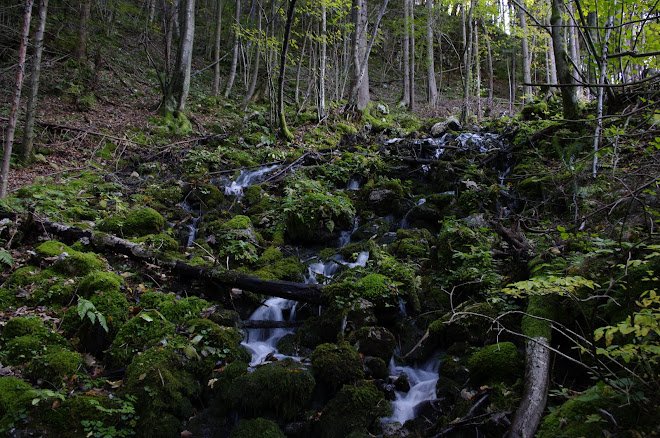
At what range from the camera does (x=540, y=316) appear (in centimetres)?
387

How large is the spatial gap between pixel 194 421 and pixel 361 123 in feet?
43.7

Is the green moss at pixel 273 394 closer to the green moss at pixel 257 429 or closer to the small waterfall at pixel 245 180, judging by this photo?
the green moss at pixel 257 429

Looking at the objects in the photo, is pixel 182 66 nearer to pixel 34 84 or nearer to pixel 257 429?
pixel 34 84

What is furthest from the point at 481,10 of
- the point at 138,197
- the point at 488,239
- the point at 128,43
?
the point at 128,43

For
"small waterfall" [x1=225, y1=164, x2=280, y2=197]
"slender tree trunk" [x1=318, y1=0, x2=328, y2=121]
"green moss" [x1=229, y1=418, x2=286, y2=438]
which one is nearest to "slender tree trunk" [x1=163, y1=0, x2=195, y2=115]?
"small waterfall" [x1=225, y1=164, x2=280, y2=197]

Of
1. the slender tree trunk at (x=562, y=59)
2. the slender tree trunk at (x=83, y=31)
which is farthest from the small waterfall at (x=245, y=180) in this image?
the slender tree trunk at (x=83, y=31)

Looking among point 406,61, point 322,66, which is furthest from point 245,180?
point 406,61

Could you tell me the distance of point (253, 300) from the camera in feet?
19.5

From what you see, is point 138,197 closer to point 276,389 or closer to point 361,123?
point 276,389

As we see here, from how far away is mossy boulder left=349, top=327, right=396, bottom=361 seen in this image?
456 centimetres

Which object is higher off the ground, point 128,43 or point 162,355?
point 128,43

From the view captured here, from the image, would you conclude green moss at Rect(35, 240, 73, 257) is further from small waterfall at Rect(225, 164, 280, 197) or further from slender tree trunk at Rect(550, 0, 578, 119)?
slender tree trunk at Rect(550, 0, 578, 119)

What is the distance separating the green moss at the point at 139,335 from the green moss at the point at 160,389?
231mm

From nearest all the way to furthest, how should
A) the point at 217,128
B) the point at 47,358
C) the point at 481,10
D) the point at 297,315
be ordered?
the point at 47,358 < the point at 297,315 < the point at 217,128 < the point at 481,10
